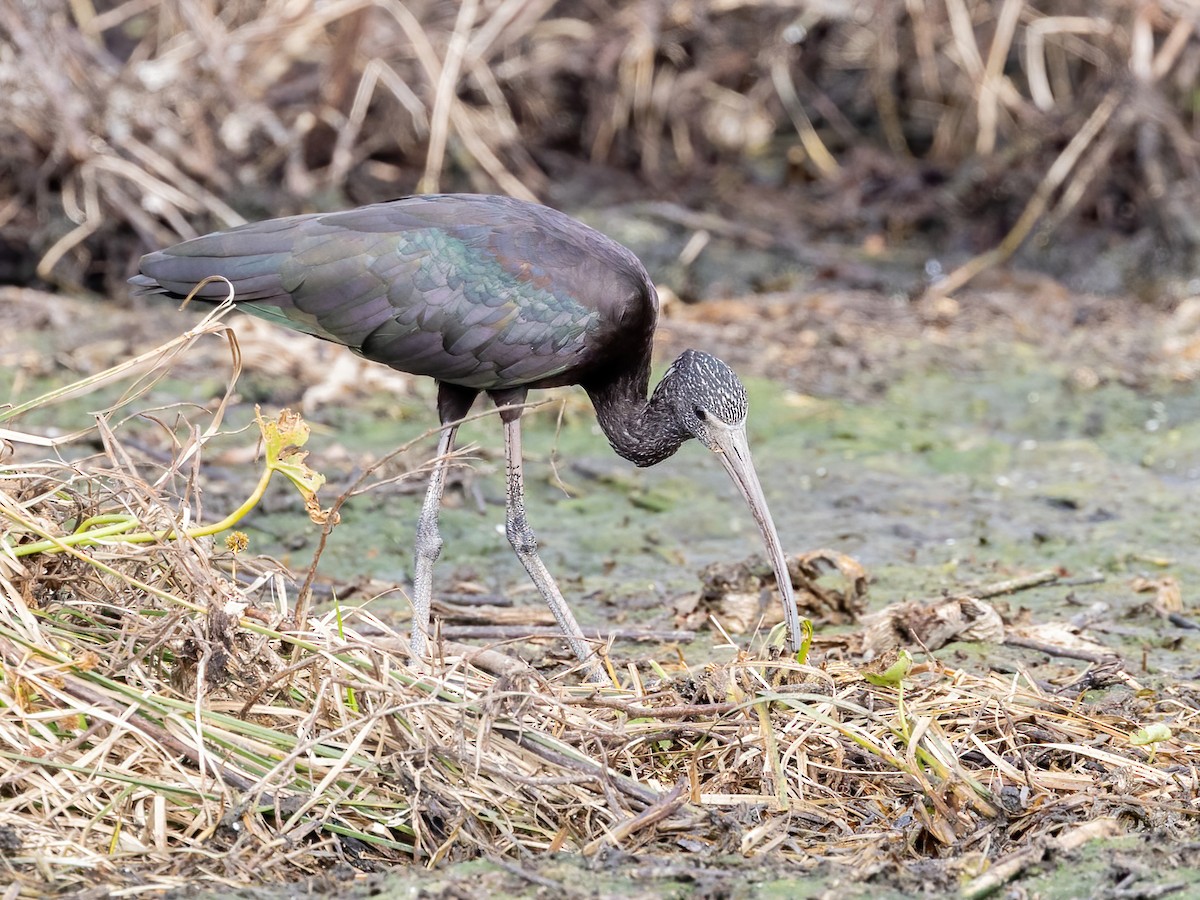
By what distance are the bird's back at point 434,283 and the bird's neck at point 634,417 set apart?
0.33 metres

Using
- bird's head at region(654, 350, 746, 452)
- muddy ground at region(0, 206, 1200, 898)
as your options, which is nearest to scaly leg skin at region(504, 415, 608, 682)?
muddy ground at region(0, 206, 1200, 898)

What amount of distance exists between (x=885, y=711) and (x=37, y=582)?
7.24ft

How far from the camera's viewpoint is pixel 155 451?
22.8 feet

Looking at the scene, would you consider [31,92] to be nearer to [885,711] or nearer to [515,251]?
[515,251]

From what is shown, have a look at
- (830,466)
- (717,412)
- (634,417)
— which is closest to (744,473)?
(717,412)

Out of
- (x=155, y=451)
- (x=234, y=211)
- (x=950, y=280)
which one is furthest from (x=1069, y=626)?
(x=234, y=211)

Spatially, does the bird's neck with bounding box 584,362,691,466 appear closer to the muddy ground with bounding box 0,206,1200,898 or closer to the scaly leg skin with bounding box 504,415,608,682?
the muddy ground with bounding box 0,206,1200,898

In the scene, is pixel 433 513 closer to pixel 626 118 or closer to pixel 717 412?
pixel 717 412

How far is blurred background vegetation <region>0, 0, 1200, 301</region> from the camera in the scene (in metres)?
9.74

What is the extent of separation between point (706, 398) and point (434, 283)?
98 cm

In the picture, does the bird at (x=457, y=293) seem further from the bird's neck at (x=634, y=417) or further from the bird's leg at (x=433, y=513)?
the bird's neck at (x=634, y=417)

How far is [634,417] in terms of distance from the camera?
5.17 m

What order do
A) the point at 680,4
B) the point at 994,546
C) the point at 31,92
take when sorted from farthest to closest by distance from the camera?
1. the point at 680,4
2. the point at 31,92
3. the point at 994,546

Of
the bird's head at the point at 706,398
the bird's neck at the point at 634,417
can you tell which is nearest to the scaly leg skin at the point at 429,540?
the bird's neck at the point at 634,417
